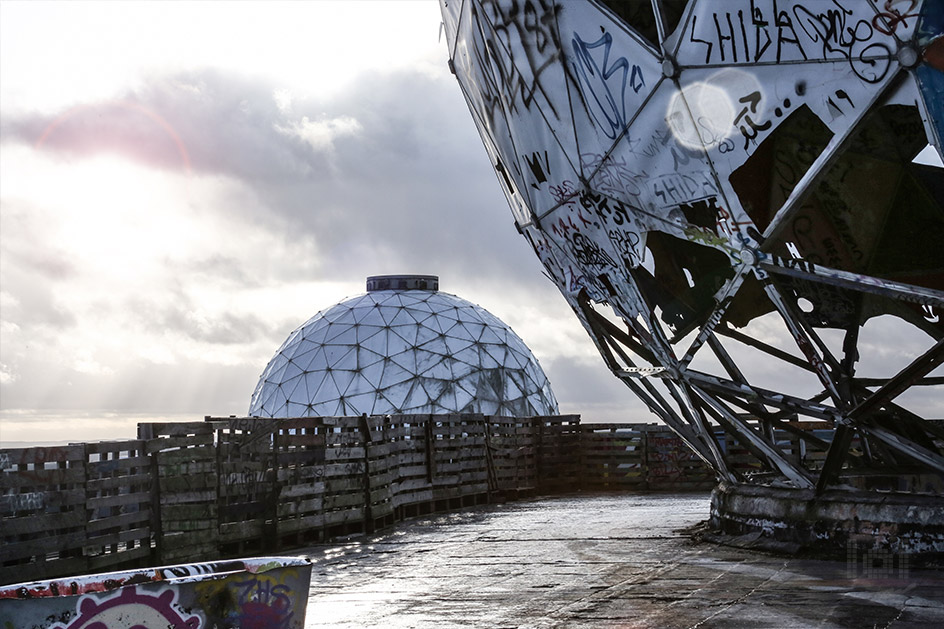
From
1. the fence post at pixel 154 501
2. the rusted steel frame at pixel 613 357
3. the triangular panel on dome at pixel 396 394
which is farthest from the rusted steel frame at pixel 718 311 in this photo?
the triangular panel on dome at pixel 396 394

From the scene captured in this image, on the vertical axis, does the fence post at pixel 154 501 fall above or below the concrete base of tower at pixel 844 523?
above

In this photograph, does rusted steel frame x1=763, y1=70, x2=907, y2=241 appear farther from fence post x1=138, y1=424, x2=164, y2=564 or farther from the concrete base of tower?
fence post x1=138, y1=424, x2=164, y2=564

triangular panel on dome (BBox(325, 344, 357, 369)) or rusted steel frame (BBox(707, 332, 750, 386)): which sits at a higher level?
triangular panel on dome (BBox(325, 344, 357, 369))

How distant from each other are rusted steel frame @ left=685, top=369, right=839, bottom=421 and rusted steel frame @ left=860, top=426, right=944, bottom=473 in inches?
16.8

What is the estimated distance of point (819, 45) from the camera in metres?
8.96

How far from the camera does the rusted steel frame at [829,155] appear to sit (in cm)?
874

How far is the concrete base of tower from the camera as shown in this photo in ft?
33.6

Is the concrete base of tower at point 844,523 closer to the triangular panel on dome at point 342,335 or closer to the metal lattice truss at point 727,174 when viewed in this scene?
the metal lattice truss at point 727,174

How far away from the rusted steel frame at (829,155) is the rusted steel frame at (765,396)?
1.96 meters

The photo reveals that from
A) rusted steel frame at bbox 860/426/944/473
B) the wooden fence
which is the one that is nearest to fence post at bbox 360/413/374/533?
the wooden fence

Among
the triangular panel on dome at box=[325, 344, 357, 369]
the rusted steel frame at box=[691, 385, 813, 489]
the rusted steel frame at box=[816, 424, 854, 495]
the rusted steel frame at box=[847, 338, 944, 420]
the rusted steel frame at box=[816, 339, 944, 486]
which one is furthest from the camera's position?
the triangular panel on dome at box=[325, 344, 357, 369]

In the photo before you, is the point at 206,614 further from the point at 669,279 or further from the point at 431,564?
the point at 669,279

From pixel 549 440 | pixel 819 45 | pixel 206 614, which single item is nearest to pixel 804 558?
pixel 819 45

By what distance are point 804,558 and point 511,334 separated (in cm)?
2513
